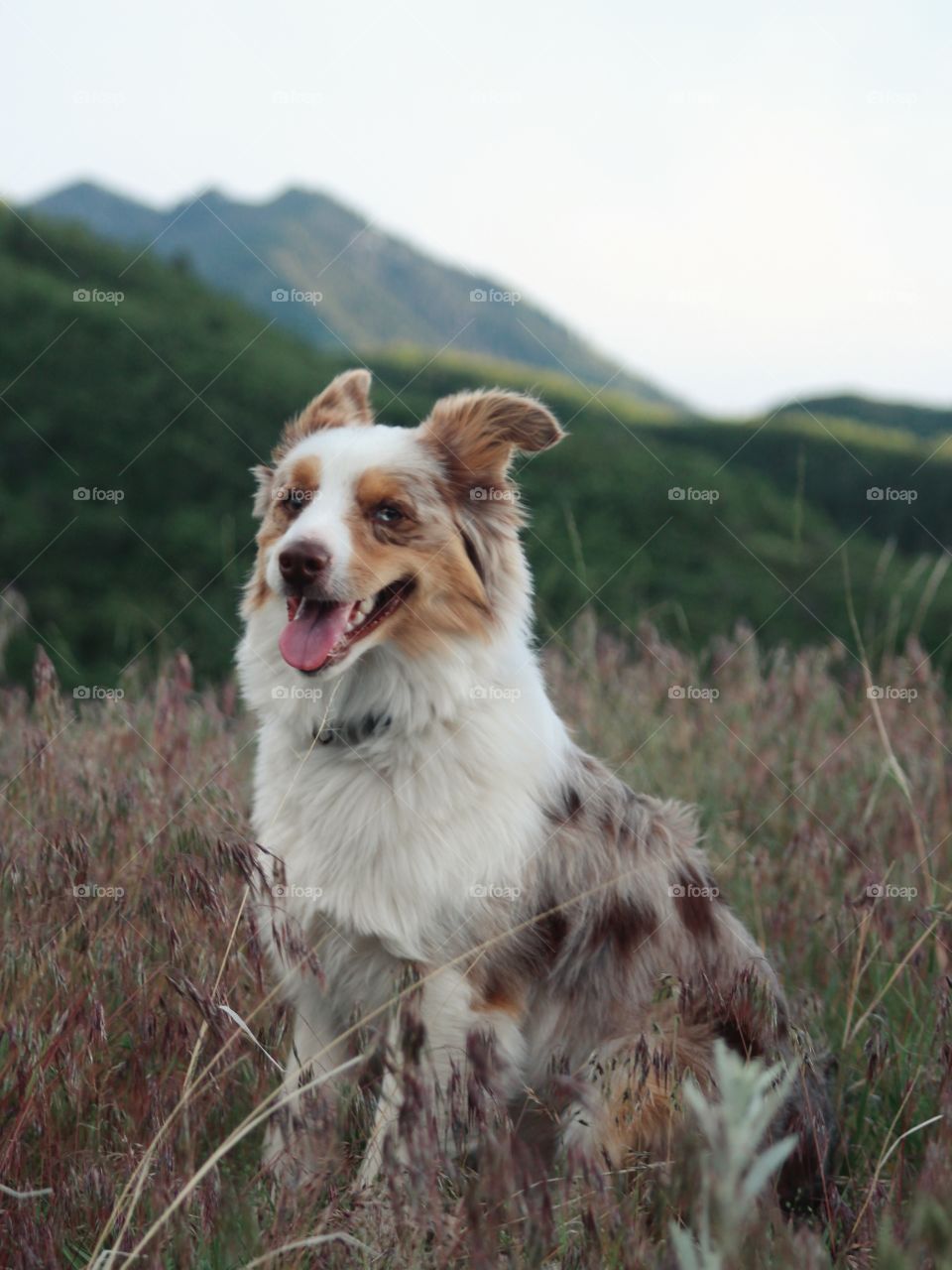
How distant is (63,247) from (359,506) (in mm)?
17404

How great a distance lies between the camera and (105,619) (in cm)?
1323

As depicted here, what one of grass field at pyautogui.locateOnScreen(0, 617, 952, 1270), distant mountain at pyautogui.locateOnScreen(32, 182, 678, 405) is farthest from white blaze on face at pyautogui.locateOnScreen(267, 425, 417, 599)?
distant mountain at pyautogui.locateOnScreen(32, 182, 678, 405)

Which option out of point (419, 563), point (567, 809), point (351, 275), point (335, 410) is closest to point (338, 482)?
point (419, 563)

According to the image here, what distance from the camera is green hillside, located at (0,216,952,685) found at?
13242 millimetres

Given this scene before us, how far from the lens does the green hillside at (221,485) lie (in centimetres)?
1324

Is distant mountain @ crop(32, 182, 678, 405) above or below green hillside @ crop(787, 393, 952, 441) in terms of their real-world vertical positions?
above

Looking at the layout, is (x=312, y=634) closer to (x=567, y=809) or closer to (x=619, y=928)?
(x=567, y=809)

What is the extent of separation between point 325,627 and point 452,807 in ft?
1.82

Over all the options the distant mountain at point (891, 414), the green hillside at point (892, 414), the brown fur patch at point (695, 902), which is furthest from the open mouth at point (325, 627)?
the green hillside at point (892, 414)

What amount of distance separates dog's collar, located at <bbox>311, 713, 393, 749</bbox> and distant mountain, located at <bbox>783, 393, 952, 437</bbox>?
58.7 feet

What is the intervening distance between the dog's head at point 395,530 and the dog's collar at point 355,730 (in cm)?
22

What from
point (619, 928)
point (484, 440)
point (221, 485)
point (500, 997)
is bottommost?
point (500, 997)

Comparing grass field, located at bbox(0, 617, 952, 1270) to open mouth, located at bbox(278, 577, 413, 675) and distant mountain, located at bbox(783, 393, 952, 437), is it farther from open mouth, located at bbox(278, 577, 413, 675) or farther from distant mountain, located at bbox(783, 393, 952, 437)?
distant mountain, located at bbox(783, 393, 952, 437)

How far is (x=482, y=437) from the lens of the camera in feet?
10.9
